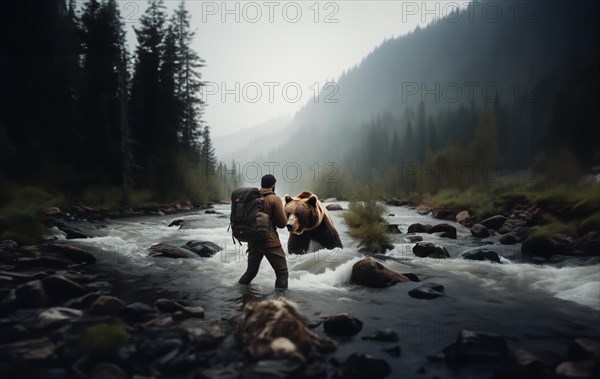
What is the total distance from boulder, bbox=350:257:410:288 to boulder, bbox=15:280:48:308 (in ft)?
16.5

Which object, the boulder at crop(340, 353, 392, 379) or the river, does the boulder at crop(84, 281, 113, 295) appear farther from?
the boulder at crop(340, 353, 392, 379)

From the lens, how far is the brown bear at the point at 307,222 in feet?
25.1

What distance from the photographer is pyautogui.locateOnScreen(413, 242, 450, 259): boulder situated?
9508mm

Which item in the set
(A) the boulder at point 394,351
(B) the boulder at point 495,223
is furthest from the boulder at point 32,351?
(B) the boulder at point 495,223

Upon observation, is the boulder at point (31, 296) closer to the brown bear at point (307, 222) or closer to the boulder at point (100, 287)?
the boulder at point (100, 287)

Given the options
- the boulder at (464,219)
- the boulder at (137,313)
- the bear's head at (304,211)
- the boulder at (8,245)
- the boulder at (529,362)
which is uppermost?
the bear's head at (304,211)

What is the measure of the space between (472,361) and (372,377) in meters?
1.11

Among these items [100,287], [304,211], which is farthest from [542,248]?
[100,287]

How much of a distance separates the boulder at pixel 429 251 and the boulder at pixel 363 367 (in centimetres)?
654

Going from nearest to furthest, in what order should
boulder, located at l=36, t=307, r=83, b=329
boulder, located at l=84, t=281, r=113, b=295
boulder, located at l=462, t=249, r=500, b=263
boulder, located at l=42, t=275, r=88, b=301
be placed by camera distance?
boulder, located at l=36, t=307, r=83, b=329 → boulder, located at l=42, t=275, r=88, b=301 → boulder, located at l=84, t=281, r=113, b=295 → boulder, located at l=462, t=249, r=500, b=263

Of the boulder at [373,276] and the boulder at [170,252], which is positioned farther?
the boulder at [170,252]

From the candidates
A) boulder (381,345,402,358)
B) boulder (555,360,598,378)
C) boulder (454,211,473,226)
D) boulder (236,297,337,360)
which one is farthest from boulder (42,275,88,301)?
boulder (454,211,473,226)

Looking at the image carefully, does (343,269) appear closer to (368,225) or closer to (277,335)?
(277,335)

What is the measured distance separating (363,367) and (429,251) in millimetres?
6913
